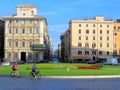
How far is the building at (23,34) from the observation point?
148125mm

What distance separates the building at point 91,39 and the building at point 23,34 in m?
13.6

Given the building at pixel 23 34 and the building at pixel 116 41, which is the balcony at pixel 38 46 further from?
the building at pixel 116 41

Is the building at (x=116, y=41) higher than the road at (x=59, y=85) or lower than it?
higher

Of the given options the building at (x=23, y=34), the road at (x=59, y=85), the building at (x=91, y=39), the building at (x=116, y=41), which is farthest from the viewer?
the building at (x=116, y=41)

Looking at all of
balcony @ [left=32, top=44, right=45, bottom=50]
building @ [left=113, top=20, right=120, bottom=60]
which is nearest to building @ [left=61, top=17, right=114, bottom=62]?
building @ [left=113, top=20, right=120, bottom=60]

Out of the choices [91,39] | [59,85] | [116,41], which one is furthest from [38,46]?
[59,85]

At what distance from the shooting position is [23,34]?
490ft

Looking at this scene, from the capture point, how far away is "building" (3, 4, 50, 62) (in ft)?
486

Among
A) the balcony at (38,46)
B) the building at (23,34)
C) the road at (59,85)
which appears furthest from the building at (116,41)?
the road at (59,85)

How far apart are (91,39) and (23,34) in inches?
1023

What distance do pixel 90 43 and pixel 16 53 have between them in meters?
28.6

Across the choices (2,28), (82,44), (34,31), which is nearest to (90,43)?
(82,44)

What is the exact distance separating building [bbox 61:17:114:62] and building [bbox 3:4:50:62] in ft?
44.7

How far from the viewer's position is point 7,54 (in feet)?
487
